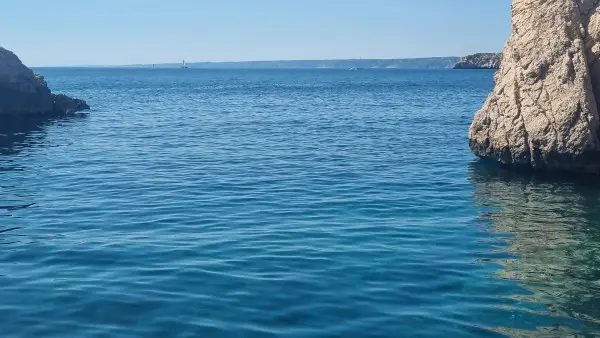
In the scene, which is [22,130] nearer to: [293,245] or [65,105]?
[65,105]

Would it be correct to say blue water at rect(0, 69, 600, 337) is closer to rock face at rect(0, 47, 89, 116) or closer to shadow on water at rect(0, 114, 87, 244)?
shadow on water at rect(0, 114, 87, 244)

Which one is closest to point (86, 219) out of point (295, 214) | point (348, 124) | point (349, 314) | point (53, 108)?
point (295, 214)

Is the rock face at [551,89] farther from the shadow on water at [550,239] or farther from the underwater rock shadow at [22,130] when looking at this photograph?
the underwater rock shadow at [22,130]

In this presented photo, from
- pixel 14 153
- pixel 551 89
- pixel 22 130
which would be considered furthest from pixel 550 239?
pixel 22 130

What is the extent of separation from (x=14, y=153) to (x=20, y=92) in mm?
25793

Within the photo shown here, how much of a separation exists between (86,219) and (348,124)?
34.1 metres

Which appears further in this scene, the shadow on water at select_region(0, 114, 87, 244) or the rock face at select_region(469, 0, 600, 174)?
the rock face at select_region(469, 0, 600, 174)

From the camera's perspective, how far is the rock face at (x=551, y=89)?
29.0 metres

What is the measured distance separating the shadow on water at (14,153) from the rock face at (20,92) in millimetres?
1216

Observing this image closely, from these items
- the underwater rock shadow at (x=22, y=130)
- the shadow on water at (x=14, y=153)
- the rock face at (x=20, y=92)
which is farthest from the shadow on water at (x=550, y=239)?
the rock face at (x=20, y=92)

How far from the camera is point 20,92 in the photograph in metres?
65.1

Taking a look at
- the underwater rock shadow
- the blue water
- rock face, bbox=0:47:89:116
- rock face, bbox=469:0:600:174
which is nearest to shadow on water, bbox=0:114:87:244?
the underwater rock shadow

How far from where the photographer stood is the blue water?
581 inches

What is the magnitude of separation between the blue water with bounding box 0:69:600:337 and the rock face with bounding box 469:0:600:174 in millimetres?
1307
